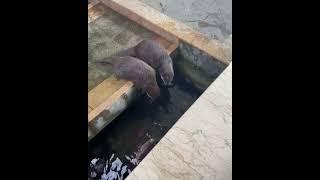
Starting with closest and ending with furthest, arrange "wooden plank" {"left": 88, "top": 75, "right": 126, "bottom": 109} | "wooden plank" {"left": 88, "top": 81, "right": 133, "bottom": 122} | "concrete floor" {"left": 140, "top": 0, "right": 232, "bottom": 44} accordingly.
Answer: "wooden plank" {"left": 88, "top": 81, "right": 133, "bottom": 122} → "wooden plank" {"left": 88, "top": 75, "right": 126, "bottom": 109} → "concrete floor" {"left": 140, "top": 0, "right": 232, "bottom": 44}

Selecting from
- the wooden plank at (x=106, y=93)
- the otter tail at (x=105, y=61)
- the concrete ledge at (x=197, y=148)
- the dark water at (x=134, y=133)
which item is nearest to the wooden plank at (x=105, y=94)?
the wooden plank at (x=106, y=93)

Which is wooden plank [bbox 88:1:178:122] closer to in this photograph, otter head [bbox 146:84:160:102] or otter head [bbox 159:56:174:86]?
otter head [bbox 146:84:160:102]

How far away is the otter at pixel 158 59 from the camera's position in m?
3.77

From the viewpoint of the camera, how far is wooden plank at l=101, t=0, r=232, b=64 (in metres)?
3.90

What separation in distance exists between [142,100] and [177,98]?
390 mm

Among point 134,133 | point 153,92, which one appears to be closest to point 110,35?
point 153,92

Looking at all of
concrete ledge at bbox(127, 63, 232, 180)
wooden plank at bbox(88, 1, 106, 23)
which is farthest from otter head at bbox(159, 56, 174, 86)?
wooden plank at bbox(88, 1, 106, 23)

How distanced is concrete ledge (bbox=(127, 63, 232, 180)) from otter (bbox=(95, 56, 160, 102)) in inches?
31.4

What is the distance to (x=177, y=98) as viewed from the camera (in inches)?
145

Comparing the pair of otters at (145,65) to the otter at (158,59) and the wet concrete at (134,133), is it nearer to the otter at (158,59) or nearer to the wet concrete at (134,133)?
the otter at (158,59)

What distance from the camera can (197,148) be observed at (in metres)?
2.55

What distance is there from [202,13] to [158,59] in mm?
1375
